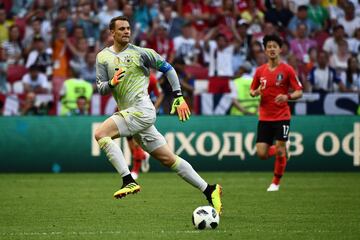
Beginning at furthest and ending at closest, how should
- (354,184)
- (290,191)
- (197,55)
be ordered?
(197,55)
(354,184)
(290,191)

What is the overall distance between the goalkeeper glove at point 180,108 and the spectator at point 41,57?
38.3ft

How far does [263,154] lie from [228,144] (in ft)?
14.5

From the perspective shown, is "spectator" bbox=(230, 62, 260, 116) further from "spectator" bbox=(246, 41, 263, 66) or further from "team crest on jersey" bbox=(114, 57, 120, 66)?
"team crest on jersey" bbox=(114, 57, 120, 66)

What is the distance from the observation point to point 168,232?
9.05m

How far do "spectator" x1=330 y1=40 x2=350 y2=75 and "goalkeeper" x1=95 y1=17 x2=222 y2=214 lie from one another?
1208 centimetres

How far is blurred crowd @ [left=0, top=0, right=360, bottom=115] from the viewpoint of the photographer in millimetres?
21219

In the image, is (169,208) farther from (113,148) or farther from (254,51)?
(254,51)

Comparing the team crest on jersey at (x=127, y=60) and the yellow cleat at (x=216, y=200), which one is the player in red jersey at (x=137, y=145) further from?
the yellow cleat at (x=216, y=200)

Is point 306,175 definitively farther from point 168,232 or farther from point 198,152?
point 168,232

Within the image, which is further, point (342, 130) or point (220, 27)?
point (220, 27)

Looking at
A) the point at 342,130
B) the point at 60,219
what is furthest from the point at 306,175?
the point at 60,219

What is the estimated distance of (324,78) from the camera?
21391 millimetres

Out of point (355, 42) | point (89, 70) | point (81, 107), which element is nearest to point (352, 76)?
point (355, 42)

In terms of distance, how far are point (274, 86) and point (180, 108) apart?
16.3 ft
